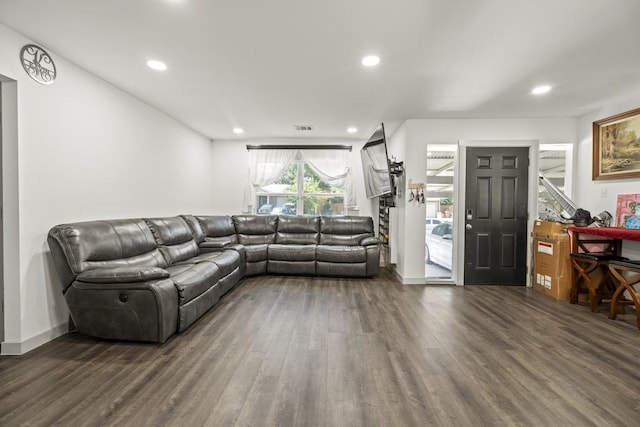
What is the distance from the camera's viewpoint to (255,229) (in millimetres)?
5188

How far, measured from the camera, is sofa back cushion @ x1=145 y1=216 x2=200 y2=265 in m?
3.39

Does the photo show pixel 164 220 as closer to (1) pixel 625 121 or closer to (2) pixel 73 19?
(2) pixel 73 19

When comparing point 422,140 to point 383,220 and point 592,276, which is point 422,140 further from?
point 592,276

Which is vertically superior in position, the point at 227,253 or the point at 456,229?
the point at 456,229

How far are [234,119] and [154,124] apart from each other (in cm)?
111

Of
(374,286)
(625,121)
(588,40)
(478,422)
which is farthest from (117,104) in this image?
(625,121)

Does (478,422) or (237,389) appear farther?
(237,389)

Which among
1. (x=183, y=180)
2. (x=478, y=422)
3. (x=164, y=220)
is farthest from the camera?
(x=183, y=180)

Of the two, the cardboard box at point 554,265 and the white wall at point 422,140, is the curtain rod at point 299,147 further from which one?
the cardboard box at point 554,265

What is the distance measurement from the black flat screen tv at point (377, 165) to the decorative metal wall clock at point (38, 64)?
3443mm

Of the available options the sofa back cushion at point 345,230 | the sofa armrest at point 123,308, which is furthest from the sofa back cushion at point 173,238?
the sofa back cushion at point 345,230

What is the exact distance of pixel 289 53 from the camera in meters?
2.40

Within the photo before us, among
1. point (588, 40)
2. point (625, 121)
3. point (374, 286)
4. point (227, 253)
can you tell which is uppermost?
point (588, 40)

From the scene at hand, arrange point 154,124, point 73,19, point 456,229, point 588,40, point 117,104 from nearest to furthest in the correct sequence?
point 73,19, point 588,40, point 117,104, point 154,124, point 456,229
